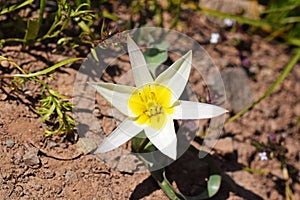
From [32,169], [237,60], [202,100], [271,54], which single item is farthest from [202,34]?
[32,169]

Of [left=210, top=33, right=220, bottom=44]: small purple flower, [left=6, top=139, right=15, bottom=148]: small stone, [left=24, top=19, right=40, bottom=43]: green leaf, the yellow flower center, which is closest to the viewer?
the yellow flower center

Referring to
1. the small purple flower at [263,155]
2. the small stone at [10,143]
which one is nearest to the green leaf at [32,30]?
the small stone at [10,143]

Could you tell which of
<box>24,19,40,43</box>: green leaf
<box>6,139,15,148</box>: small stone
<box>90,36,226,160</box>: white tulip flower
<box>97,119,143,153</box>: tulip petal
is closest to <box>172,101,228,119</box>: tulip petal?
<box>90,36,226,160</box>: white tulip flower

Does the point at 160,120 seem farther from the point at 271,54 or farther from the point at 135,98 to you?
the point at 271,54

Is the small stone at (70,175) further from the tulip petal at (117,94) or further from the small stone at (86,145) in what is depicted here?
the tulip petal at (117,94)

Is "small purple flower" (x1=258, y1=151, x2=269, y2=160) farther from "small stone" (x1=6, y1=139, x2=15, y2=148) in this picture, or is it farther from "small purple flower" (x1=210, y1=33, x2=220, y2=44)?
"small stone" (x1=6, y1=139, x2=15, y2=148)

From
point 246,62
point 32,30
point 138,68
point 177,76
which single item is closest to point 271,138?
point 246,62
